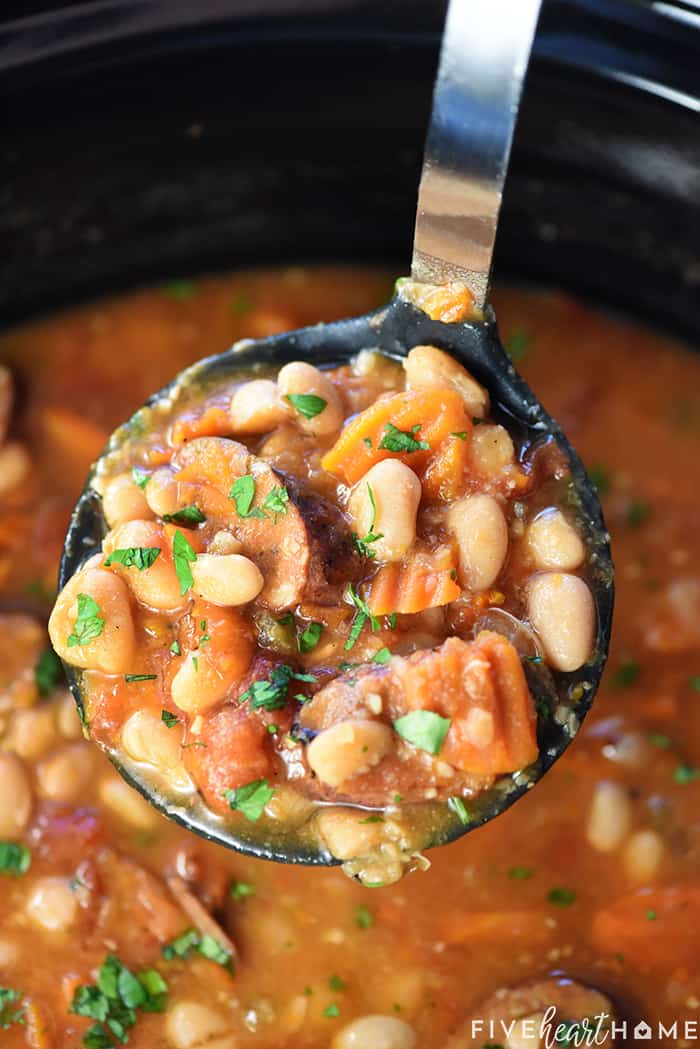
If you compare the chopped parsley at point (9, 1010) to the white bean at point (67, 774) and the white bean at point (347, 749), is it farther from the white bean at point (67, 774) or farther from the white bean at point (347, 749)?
the white bean at point (347, 749)

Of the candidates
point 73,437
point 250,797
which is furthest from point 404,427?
point 73,437

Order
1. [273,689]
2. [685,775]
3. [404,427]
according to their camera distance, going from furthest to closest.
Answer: [685,775]
[404,427]
[273,689]

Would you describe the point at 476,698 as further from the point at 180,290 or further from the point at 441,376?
the point at 180,290

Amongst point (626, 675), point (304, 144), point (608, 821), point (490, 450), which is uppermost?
point (304, 144)

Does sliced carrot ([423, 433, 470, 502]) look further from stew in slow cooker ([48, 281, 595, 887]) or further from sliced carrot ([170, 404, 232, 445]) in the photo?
sliced carrot ([170, 404, 232, 445])

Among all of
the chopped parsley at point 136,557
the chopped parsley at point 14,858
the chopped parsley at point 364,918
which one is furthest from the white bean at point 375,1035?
the chopped parsley at point 136,557

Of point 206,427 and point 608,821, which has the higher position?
point 206,427

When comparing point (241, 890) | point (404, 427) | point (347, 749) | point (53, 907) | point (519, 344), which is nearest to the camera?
point (347, 749)
